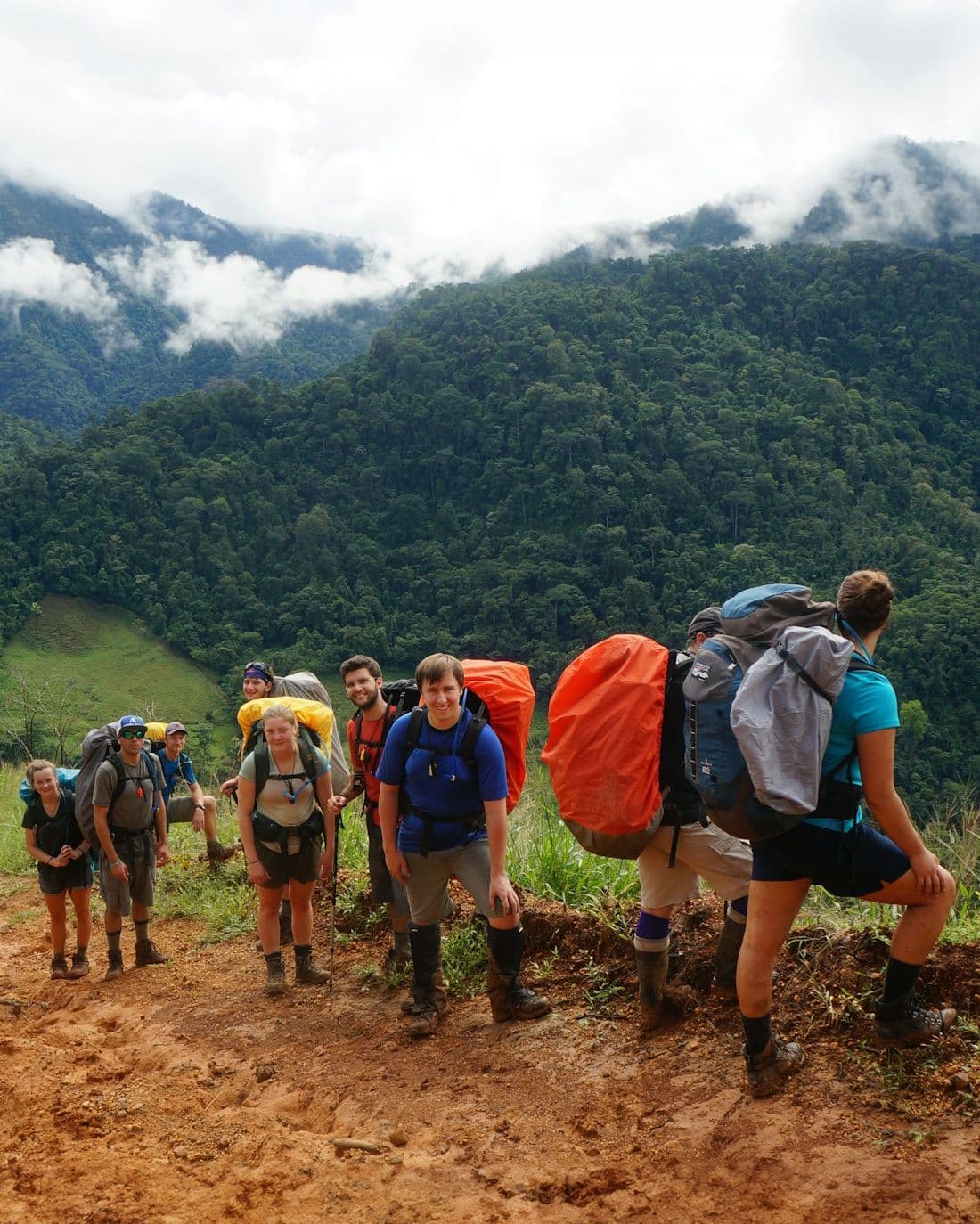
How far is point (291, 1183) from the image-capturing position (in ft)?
8.77

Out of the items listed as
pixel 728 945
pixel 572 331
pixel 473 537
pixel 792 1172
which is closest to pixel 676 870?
pixel 728 945

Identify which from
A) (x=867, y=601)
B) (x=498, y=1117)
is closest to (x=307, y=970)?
(x=498, y=1117)

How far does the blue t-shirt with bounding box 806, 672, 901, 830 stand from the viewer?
2.35m

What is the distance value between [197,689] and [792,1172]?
47.9 meters

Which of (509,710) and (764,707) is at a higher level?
(764,707)

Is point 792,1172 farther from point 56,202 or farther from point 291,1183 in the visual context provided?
point 56,202

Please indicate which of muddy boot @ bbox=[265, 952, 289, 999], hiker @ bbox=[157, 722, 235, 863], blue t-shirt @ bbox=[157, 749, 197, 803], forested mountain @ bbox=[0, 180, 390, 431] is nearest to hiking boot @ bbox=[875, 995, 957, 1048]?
muddy boot @ bbox=[265, 952, 289, 999]

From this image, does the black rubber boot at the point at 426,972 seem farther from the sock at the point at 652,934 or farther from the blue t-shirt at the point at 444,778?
the sock at the point at 652,934

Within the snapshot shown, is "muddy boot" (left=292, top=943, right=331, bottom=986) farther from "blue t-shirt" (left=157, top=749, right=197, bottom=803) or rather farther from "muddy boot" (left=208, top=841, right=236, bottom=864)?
"muddy boot" (left=208, top=841, right=236, bottom=864)

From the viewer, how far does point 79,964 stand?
5.49 m

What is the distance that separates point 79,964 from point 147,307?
554 feet

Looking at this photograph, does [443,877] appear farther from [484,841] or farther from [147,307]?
[147,307]

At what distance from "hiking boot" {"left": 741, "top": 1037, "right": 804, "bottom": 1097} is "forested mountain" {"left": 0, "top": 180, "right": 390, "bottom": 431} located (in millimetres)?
115989

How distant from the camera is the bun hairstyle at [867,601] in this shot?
2535 mm
